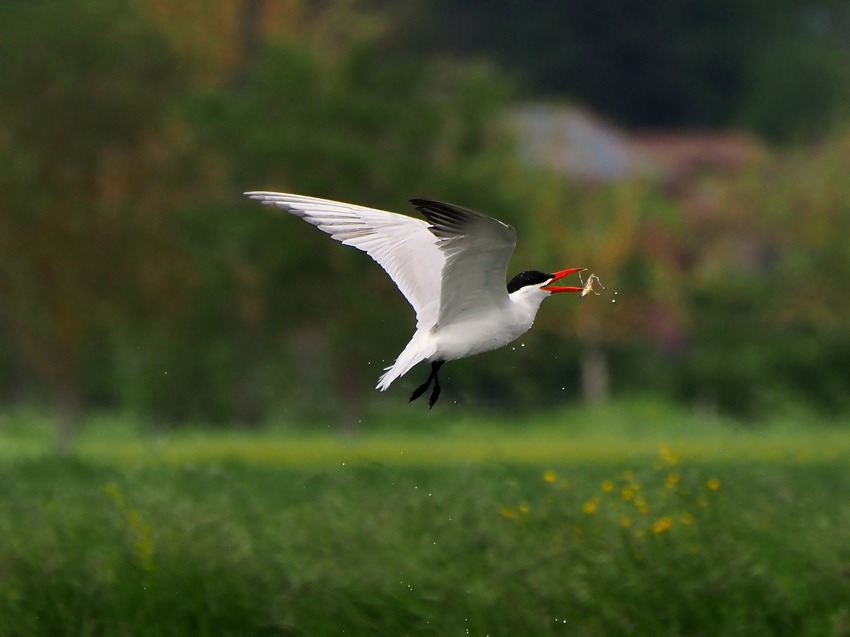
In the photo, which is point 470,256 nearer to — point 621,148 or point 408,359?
point 408,359

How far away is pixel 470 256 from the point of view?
25.1 ft

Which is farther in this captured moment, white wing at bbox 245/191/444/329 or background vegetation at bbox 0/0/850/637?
background vegetation at bbox 0/0/850/637

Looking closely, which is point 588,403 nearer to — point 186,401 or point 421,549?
point 186,401

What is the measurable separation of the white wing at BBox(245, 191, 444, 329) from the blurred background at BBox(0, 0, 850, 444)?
9195mm

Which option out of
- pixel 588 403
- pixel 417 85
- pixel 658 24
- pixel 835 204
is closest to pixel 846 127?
pixel 835 204

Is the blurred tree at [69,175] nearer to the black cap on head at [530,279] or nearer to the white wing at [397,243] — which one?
the white wing at [397,243]

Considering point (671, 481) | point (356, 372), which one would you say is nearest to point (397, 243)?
point (671, 481)

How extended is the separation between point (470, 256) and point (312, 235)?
23.0m

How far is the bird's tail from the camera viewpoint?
296 inches

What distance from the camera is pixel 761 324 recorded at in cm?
3997

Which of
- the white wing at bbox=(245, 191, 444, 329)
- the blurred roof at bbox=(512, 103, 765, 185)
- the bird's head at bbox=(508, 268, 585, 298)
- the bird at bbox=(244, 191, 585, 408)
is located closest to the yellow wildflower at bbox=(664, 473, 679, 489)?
the white wing at bbox=(245, 191, 444, 329)

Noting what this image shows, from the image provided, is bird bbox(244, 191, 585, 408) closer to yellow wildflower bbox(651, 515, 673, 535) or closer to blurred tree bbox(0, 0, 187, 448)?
yellow wildflower bbox(651, 515, 673, 535)

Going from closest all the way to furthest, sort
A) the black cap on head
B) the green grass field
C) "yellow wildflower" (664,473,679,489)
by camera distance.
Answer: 1. the black cap on head
2. the green grass field
3. "yellow wildflower" (664,473,679,489)

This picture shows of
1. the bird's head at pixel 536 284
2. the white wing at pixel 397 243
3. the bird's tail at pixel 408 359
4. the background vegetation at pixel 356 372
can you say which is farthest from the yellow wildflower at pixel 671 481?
the bird's tail at pixel 408 359
